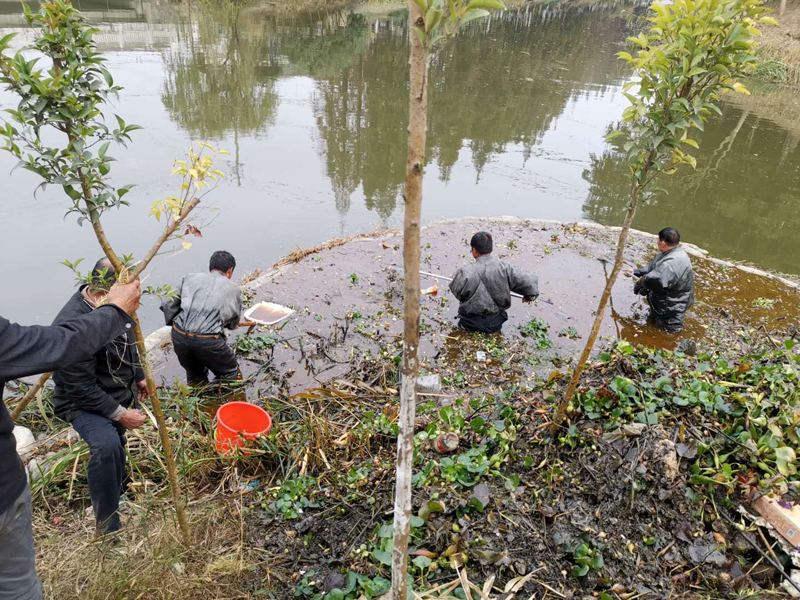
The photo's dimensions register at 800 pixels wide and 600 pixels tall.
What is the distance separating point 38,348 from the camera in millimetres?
1789

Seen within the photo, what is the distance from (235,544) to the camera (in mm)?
2887

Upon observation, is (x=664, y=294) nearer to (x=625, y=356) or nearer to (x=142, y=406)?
(x=625, y=356)

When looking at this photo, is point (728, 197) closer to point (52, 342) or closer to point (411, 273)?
point (411, 273)

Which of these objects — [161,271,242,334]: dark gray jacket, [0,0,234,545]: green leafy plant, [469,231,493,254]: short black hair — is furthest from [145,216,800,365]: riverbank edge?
[0,0,234,545]: green leafy plant

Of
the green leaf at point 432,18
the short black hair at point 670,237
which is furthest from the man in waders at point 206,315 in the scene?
the short black hair at point 670,237

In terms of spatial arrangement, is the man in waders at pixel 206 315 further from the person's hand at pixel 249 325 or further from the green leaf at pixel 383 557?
the green leaf at pixel 383 557

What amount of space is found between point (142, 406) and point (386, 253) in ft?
15.9

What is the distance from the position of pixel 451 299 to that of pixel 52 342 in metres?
5.19

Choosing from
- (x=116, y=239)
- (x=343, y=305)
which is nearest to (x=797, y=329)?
(x=343, y=305)

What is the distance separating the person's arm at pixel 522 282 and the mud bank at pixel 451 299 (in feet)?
1.78

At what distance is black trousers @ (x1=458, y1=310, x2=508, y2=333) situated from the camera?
5.71 metres

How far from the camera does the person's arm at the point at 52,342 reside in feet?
5.73

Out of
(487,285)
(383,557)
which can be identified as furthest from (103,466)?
(487,285)

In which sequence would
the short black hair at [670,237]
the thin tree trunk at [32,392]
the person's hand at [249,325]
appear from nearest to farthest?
the thin tree trunk at [32,392] < the person's hand at [249,325] < the short black hair at [670,237]
